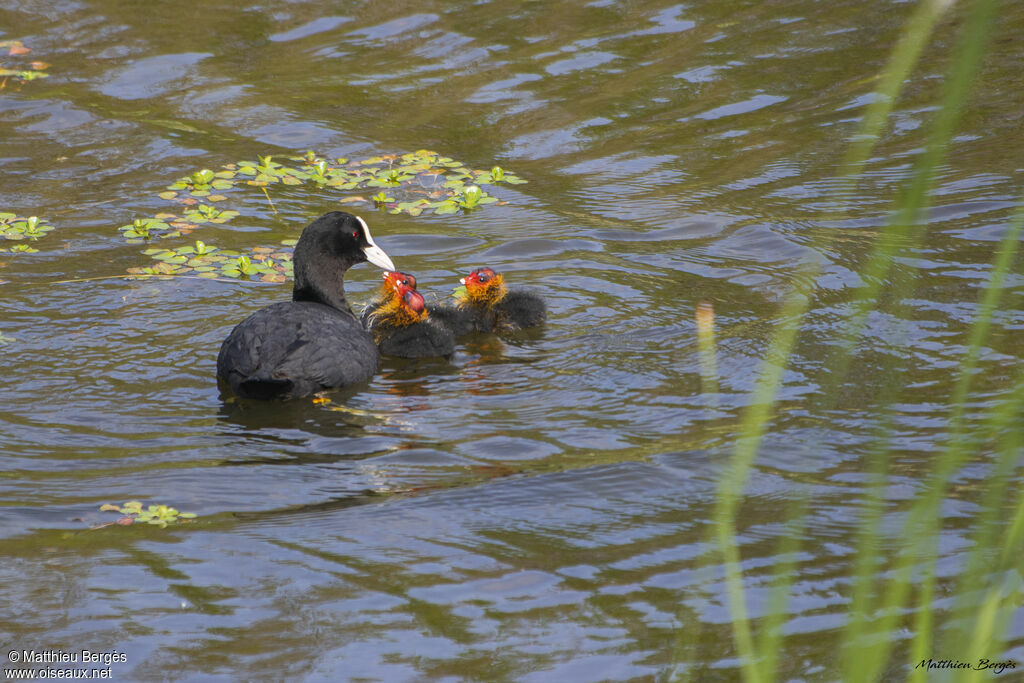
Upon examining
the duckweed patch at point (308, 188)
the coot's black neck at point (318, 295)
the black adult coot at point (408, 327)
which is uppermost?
the duckweed patch at point (308, 188)

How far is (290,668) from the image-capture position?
3.31 m

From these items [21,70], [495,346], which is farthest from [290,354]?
[21,70]

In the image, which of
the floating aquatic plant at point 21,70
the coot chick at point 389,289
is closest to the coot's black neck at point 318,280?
the coot chick at point 389,289

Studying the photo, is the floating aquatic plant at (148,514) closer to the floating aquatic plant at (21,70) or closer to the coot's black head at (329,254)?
the coot's black head at (329,254)

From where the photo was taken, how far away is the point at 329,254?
20.7 feet

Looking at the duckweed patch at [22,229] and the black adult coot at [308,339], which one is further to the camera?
the duckweed patch at [22,229]

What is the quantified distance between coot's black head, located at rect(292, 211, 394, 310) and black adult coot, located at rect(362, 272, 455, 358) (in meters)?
0.17

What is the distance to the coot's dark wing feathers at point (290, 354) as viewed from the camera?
528 centimetres

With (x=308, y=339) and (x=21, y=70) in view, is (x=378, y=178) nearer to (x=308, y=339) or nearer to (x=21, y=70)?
(x=308, y=339)

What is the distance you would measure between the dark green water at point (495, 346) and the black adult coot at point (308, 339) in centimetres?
18

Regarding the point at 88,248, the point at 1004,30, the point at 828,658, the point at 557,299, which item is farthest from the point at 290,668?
the point at 1004,30

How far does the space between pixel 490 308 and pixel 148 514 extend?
8.63 ft

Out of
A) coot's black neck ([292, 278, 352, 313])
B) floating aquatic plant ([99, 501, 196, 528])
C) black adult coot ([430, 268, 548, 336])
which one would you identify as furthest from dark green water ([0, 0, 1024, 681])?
coot's black neck ([292, 278, 352, 313])

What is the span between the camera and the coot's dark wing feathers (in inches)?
208
